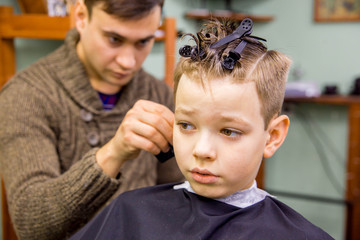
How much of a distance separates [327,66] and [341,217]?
130 cm

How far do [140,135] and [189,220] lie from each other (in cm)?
28

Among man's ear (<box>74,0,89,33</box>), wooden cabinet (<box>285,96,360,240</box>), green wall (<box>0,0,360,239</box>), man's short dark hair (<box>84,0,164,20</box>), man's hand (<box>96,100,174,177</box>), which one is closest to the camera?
man's hand (<box>96,100,174,177</box>)

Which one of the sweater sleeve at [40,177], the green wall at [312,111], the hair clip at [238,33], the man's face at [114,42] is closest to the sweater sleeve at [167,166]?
the man's face at [114,42]

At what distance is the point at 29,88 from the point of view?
1.38 meters

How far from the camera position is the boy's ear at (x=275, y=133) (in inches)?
36.1

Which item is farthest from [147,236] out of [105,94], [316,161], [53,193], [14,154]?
[316,161]

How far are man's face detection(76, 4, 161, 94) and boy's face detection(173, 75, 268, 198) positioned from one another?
0.53 metres

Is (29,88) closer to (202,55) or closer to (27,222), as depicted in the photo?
(27,222)

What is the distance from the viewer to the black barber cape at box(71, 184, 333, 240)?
0.87 meters

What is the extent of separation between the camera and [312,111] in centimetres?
342

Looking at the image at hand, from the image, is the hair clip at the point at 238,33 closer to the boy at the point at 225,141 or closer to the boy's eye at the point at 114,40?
the boy at the point at 225,141

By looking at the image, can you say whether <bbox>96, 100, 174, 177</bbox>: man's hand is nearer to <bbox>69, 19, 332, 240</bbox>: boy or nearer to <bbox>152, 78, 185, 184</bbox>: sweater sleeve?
<bbox>69, 19, 332, 240</bbox>: boy

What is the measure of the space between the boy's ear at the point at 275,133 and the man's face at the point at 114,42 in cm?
64

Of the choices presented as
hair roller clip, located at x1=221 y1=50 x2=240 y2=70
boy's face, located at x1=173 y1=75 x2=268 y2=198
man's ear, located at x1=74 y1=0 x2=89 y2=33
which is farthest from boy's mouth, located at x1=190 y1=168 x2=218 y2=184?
man's ear, located at x1=74 y1=0 x2=89 y2=33
